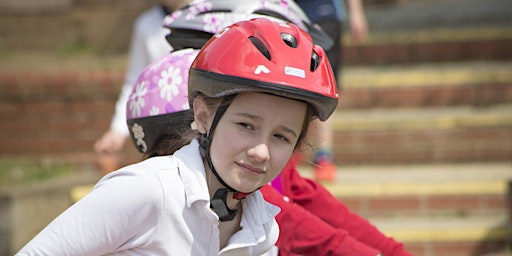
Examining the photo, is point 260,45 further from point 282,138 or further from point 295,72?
point 282,138

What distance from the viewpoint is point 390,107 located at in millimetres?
8648

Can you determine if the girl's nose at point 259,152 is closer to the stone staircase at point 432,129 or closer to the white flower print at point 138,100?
the white flower print at point 138,100

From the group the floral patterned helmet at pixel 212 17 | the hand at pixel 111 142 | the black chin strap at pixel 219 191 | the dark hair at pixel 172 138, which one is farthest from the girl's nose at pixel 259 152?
the hand at pixel 111 142

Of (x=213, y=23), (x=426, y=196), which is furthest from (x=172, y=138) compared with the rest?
(x=426, y=196)

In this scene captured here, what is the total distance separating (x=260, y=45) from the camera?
9.98 feet

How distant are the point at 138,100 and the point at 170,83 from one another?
161mm

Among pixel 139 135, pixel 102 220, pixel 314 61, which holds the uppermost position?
pixel 314 61

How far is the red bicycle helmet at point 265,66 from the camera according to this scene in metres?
2.89

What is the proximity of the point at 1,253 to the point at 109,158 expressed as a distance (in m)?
1.37

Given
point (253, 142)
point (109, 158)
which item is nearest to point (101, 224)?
point (253, 142)

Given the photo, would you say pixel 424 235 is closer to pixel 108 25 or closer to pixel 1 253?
pixel 1 253

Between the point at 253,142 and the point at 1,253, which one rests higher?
the point at 253,142

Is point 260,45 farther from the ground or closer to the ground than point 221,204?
farther from the ground

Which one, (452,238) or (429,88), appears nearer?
(452,238)
